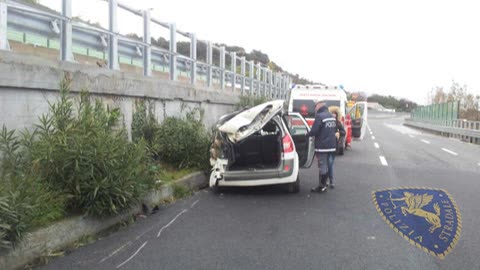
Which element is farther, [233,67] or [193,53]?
[233,67]

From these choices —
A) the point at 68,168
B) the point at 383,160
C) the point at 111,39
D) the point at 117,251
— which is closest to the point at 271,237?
the point at 117,251

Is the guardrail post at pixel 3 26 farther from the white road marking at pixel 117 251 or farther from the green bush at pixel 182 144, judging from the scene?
the green bush at pixel 182 144

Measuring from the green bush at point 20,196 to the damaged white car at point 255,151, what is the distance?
3.33 metres

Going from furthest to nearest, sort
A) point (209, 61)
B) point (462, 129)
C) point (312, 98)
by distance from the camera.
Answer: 1. point (462, 129)
2. point (312, 98)
3. point (209, 61)

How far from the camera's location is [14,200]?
4473mm

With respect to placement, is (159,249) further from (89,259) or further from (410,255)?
(410,255)

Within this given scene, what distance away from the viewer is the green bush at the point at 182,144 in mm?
9234

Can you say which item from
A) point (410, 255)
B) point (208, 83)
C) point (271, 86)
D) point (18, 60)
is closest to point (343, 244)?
point (410, 255)

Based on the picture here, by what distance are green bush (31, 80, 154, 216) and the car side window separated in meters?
4.40

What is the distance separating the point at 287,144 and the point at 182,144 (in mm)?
2229

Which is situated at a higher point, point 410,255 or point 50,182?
point 50,182

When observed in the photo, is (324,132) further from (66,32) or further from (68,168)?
(68,168)

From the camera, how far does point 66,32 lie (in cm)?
718

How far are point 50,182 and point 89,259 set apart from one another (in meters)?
1.19
